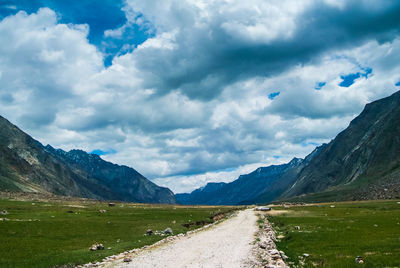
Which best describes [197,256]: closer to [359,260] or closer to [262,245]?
[262,245]

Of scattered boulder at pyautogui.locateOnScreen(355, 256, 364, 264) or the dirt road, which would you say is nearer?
scattered boulder at pyautogui.locateOnScreen(355, 256, 364, 264)

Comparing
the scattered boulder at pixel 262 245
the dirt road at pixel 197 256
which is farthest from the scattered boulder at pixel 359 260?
the scattered boulder at pixel 262 245

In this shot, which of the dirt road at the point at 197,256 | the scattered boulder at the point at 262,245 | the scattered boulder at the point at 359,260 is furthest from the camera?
the scattered boulder at the point at 262,245

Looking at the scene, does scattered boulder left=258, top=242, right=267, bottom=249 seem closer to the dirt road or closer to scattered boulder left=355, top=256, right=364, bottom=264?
the dirt road

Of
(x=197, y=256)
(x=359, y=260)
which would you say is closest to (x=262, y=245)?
(x=197, y=256)

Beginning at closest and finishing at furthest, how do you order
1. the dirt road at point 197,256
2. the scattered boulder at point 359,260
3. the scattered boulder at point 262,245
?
the scattered boulder at point 359,260
the dirt road at point 197,256
the scattered boulder at point 262,245

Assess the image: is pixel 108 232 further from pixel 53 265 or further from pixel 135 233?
pixel 53 265

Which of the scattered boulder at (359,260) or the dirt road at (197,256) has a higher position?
the scattered boulder at (359,260)

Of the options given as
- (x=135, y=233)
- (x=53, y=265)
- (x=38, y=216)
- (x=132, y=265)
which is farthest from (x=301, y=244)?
(x=38, y=216)

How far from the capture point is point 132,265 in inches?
1147

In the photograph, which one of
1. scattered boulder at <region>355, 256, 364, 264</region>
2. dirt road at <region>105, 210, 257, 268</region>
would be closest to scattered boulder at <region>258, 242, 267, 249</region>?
dirt road at <region>105, 210, 257, 268</region>

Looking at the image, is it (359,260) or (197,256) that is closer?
(359,260)

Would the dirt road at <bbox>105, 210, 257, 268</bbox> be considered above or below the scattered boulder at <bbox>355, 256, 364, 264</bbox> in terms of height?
below

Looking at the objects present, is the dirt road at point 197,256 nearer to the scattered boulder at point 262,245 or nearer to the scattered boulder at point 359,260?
the scattered boulder at point 262,245
